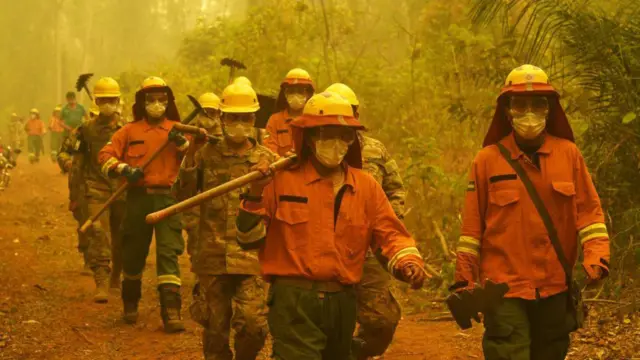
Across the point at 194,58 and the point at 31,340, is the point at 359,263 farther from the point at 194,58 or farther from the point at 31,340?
the point at 194,58

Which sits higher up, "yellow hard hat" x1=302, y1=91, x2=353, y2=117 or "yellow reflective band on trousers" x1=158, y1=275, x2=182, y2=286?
"yellow hard hat" x1=302, y1=91, x2=353, y2=117

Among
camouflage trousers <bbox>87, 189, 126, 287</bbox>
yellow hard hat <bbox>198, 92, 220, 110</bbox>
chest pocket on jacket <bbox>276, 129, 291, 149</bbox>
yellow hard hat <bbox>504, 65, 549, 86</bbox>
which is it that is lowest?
camouflage trousers <bbox>87, 189, 126, 287</bbox>

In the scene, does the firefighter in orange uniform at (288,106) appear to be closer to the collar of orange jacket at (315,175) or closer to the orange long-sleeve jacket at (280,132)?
the orange long-sleeve jacket at (280,132)

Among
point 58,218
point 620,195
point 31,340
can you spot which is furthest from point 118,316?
point 58,218

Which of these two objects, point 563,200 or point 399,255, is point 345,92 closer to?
point 563,200

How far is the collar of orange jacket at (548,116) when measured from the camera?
5.99 meters

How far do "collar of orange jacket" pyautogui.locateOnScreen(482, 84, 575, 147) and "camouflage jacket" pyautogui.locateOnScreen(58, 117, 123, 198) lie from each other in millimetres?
6713

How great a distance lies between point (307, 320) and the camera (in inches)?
217

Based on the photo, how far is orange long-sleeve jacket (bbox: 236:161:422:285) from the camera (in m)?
5.51

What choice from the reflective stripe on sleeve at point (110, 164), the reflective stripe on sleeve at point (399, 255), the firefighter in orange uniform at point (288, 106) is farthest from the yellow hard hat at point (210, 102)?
the reflective stripe on sleeve at point (399, 255)

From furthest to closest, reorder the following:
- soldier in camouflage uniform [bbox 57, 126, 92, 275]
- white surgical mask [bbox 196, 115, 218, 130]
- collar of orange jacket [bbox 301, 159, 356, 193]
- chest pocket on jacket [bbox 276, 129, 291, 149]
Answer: soldier in camouflage uniform [bbox 57, 126, 92, 275]
white surgical mask [bbox 196, 115, 218, 130]
chest pocket on jacket [bbox 276, 129, 291, 149]
collar of orange jacket [bbox 301, 159, 356, 193]

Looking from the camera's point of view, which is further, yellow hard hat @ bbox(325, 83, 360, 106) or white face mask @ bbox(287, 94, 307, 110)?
white face mask @ bbox(287, 94, 307, 110)

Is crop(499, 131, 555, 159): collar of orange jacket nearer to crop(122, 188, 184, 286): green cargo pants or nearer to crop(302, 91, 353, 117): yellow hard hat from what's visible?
crop(302, 91, 353, 117): yellow hard hat

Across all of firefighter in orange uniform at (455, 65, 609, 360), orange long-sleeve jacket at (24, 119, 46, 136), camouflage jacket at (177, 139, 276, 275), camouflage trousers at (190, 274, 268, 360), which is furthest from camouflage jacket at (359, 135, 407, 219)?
orange long-sleeve jacket at (24, 119, 46, 136)
